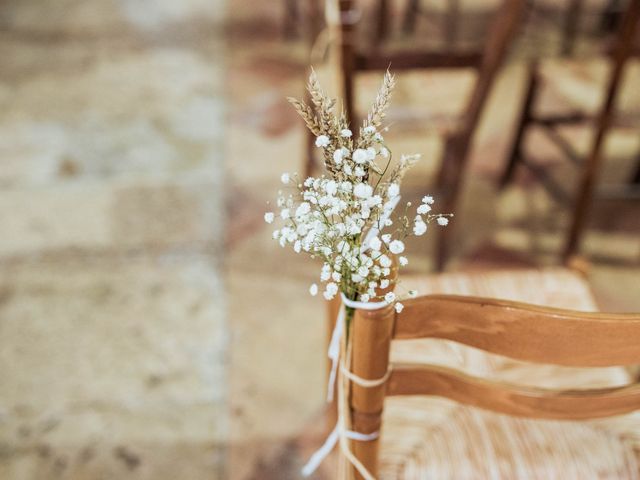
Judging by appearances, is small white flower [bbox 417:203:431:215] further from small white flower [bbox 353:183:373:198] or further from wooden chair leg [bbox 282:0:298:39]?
wooden chair leg [bbox 282:0:298:39]

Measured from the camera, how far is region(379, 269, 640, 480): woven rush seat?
1.08m

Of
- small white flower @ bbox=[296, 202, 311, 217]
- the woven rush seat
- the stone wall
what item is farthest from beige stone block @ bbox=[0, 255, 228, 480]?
small white flower @ bbox=[296, 202, 311, 217]

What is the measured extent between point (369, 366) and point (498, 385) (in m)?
0.21

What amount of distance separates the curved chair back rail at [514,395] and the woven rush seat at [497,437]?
216mm

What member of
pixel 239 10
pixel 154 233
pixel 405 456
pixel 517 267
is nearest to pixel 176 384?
pixel 154 233

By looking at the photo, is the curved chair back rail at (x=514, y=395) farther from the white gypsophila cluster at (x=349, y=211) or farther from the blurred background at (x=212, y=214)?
the blurred background at (x=212, y=214)

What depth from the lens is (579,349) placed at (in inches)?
30.2

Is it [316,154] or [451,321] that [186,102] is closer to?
[316,154]

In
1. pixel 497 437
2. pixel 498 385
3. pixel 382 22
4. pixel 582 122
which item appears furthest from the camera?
pixel 382 22

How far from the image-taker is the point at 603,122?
6.17 feet

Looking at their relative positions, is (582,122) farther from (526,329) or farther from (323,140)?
(323,140)

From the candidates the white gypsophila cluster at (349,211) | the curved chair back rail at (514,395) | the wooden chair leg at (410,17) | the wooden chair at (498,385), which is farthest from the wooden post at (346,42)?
the wooden chair leg at (410,17)

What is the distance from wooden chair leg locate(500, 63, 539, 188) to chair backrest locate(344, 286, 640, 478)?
65.9 inches

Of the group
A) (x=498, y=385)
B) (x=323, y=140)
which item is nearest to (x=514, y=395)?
(x=498, y=385)
